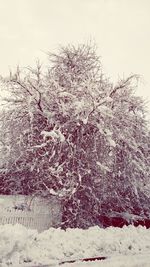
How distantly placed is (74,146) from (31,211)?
365cm

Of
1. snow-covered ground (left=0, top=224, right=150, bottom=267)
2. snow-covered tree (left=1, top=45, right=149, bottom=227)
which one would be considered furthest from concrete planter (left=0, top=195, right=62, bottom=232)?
snow-covered ground (left=0, top=224, right=150, bottom=267)

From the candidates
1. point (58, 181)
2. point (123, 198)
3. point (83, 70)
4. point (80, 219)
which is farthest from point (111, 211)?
point (83, 70)

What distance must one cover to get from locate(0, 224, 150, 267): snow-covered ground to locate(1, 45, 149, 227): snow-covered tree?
4.55 metres

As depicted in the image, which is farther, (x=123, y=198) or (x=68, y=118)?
(x=123, y=198)

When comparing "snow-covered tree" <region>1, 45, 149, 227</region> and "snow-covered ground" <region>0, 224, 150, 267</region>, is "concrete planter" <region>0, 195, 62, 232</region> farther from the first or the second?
"snow-covered ground" <region>0, 224, 150, 267</region>

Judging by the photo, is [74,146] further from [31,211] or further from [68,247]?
[68,247]

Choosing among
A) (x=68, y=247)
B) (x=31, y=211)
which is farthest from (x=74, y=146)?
(x=68, y=247)

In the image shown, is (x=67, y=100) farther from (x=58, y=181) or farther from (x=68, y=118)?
(x=58, y=181)

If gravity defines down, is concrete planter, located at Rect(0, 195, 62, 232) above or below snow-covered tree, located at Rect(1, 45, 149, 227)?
below

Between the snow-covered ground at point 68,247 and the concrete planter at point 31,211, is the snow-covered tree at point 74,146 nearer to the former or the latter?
the concrete planter at point 31,211

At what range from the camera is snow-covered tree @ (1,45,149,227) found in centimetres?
1953

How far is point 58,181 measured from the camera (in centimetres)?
1962

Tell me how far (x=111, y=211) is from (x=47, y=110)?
634cm

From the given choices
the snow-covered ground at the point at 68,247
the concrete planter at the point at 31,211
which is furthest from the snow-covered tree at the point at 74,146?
the snow-covered ground at the point at 68,247
